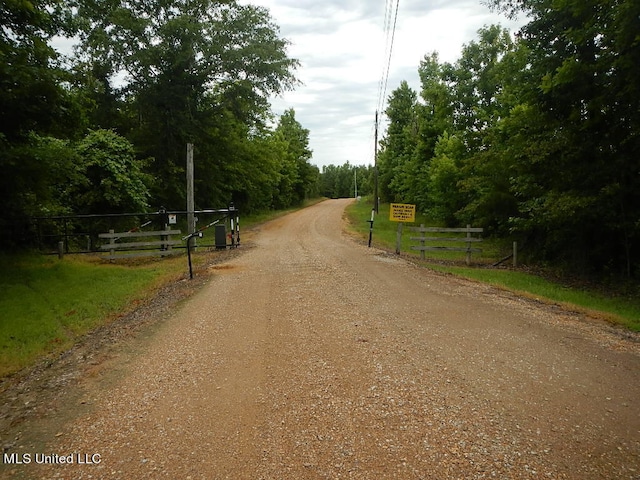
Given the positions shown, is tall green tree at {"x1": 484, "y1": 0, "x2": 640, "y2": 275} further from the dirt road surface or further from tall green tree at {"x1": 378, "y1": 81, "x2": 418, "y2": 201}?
tall green tree at {"x1": 378, "y1": 81, "x2": 418, "y2": 201}

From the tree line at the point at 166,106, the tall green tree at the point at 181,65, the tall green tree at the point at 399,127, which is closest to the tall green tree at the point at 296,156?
the tall green tree at the point at 399,127

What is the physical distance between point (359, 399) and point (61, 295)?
7928 mm

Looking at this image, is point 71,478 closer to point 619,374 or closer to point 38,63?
point 619,374

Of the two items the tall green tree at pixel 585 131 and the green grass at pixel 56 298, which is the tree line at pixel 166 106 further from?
the tall green tree at pixel 585 131

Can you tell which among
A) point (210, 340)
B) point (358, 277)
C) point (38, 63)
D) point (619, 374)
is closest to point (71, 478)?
point (210, 340)

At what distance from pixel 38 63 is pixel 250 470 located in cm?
1030

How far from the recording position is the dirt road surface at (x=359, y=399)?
3.08 metres

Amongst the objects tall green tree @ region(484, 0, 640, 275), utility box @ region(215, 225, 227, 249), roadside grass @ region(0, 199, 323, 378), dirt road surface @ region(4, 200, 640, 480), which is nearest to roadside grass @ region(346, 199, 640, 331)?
dirt road surface @ region(4, 200, 640, 480)

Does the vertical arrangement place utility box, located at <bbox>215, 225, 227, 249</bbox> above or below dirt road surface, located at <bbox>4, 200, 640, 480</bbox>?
above

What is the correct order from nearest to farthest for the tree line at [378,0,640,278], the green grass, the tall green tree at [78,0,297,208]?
the green grass → the tree line at [378,0,640,278] → the tall green tree at [78,0,297,208]

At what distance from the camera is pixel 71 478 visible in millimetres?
2992

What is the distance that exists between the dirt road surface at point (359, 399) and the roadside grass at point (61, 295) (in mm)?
1754

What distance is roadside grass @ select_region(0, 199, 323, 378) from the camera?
660 centimetres

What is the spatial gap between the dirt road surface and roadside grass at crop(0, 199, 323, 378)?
175cm
